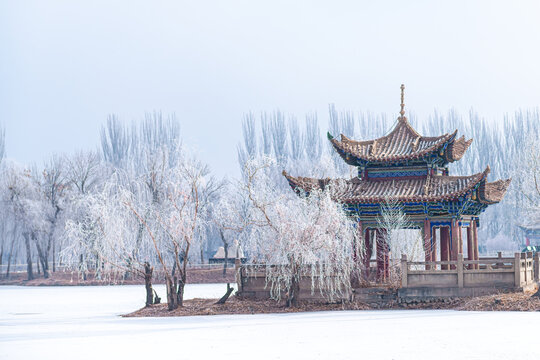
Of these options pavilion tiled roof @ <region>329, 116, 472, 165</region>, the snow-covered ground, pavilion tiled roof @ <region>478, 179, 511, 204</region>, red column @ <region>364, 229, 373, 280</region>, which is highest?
pavilion tiled roof @ <region>329, 116, 472, 165</region>

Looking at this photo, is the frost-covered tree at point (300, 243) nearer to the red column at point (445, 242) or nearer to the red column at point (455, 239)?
the red column at point (455, 239)

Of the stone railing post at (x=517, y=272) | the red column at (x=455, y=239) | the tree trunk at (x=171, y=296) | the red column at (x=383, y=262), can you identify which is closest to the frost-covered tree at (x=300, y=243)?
the red column at (x=383, y=262)

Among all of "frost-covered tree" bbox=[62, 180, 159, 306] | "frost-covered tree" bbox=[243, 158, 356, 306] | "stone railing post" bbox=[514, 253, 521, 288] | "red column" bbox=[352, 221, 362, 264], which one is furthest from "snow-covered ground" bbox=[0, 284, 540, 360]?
"red column" bbox=[352, 221, 362, 264]

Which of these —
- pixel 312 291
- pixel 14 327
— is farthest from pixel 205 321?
pixel 14 327

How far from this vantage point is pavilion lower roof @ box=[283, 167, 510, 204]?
23.2 metres

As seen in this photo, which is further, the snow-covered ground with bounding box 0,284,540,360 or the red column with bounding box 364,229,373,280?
the red column with bounding box 364,229,373,280

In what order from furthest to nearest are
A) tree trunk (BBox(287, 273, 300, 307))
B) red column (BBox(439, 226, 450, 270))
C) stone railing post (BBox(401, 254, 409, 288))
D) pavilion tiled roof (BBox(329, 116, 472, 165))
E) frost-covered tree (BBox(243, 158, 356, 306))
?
red column (BBox(439, 226, 450, 270)) → pavilion tiled roof (BBox(329, 116, 472, 165)) → tree trunk (BBox(287, 273, 300, 307)) → stone railing post (BBox(401, 254, 409, 288)) → frost-covered tree (BBox(243, 158, 356, 306))

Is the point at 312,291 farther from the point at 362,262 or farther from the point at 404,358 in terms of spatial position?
the point at 404,358

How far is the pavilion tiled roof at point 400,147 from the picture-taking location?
2397 centimetres

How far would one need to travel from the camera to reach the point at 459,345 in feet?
45.7

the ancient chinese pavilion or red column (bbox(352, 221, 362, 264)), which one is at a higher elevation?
the ancient chinese pavilion

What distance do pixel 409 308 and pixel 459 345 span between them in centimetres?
839

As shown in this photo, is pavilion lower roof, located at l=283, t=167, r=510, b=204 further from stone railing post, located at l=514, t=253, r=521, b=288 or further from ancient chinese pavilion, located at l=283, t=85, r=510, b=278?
stone railing post, located at l=514, t=253, r=521, b=288

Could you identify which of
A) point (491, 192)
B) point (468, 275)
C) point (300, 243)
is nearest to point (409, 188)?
point (491, 192)
